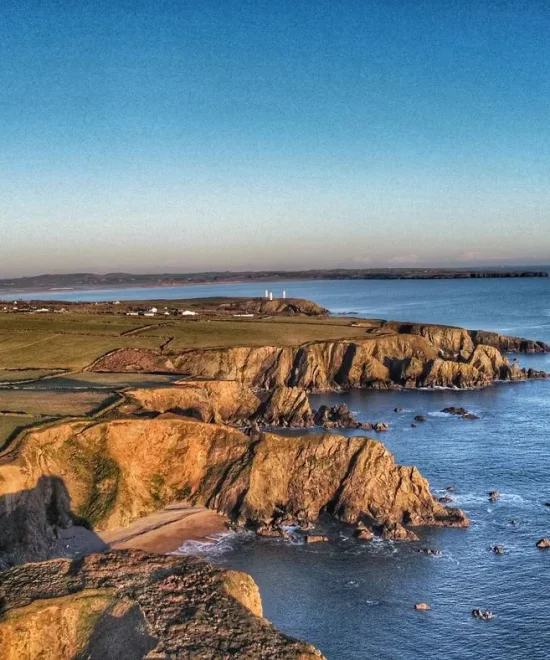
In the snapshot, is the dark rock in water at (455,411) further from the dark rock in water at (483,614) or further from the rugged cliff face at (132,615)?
the rugged cliff face at (132,615)

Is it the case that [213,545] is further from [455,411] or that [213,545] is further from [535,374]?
[535,374]

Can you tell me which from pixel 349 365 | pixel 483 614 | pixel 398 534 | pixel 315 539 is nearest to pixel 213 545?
pixel 315 539

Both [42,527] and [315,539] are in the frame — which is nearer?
[42,527]

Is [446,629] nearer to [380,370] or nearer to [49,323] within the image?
[380,370]

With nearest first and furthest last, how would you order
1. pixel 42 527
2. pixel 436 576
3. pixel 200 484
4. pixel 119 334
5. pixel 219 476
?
1. pixel 436 576
2. pixel 42 527
3. pixel 219 476
4. pixel 200 484
5. pixel 119 334

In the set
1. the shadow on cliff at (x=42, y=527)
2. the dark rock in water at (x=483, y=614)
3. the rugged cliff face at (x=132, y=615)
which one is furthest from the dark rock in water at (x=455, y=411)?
the rugged cliff face at (x=132, y=615)

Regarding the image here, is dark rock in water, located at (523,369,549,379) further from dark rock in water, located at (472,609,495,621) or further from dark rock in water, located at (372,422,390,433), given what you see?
dark rock in water, located at (472,609,495,621)

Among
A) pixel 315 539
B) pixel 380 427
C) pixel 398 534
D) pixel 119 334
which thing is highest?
pixel 119 334
